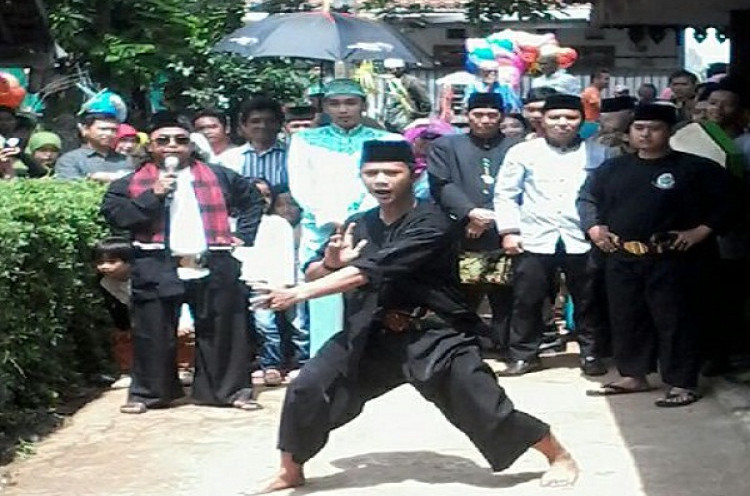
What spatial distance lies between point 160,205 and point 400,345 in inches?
94.7

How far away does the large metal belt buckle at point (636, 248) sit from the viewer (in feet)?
26.2

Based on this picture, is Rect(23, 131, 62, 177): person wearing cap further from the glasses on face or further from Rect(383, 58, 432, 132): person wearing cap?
Rect(383, 58, 432, 132): person wearing cap

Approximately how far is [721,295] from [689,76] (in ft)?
14.1

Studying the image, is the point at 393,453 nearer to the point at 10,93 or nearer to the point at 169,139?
the point at 169,139

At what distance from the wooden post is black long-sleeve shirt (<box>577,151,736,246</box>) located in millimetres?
2384

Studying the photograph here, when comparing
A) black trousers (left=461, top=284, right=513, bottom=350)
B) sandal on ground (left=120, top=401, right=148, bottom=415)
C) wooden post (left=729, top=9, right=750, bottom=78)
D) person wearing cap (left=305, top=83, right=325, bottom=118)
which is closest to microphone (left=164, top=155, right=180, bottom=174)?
sandal on ground (left=120, top=401, right=148, bottom=415)

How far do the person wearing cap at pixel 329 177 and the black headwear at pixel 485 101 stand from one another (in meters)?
0.69

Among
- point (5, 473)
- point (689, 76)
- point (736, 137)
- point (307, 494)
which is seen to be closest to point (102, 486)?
point (5, 473)

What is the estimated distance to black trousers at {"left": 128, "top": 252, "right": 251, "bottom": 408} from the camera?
8172 millimetres

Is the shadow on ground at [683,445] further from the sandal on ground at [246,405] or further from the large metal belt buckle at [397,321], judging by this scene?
the sandal on ground at [246,405]

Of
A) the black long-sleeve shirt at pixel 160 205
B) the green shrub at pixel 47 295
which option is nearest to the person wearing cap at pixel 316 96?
the black long-sleeve shirt at pixel 160 205

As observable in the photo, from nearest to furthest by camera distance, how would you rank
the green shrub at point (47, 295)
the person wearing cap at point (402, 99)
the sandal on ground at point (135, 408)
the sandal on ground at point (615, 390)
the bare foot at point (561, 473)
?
the bare foot at point (561, 473)
the green shrub at point (47, 295)
the sandal on ground at point (135, 408)
the sandal on ground at point (615, 390)
the person wearing cap at point (402, 99)

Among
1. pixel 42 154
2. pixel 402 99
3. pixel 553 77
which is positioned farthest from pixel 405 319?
pixel 402 99

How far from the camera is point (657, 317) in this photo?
7.98 metres
